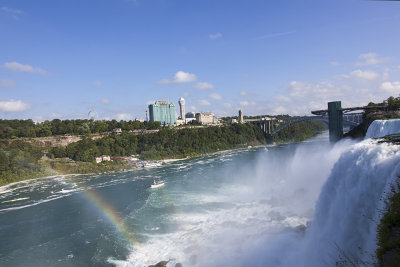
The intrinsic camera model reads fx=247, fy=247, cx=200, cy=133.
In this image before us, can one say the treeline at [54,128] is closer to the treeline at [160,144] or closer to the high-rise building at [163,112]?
the treeline at [160,144]

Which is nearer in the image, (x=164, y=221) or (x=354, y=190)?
(x=354, y=190)

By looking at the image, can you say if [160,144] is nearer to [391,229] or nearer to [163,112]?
[391,229]

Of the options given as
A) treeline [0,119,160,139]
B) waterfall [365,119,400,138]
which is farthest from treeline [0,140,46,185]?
waterfall [365,119,400,138]

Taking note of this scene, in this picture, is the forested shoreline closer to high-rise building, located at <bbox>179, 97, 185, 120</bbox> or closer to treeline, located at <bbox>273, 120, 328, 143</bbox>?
treeline, located at <bbox>273, 120, 328, 143</bbox>

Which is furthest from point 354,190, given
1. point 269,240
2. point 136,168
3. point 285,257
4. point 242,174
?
point 136,168

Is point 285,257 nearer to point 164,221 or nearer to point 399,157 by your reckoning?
point 399,157

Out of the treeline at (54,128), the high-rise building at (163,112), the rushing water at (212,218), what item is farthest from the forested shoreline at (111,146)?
the high-rise building at (163,112)

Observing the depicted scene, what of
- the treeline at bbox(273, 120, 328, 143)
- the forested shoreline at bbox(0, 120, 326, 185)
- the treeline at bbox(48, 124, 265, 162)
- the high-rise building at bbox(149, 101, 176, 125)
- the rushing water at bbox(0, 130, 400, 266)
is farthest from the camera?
the high-rise building at bbox(149, 101, 176, 125)
